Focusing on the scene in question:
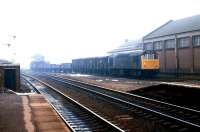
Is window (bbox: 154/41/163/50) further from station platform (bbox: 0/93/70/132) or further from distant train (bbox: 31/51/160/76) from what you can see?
station platform (bbox: 0/93/70/132)

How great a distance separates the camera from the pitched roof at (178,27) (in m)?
42.7

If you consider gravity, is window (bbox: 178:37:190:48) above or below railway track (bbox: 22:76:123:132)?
above

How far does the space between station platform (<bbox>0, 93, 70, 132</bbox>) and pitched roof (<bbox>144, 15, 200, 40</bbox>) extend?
2982cm

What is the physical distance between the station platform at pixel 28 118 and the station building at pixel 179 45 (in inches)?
1125

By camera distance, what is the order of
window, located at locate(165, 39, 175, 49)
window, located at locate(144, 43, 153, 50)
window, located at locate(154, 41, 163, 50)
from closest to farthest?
window, located at locate(165, 39, 175, 49) < window, located at locate(154, 41, 163, 50) < window, located at locate(144, 43, 153, 50)

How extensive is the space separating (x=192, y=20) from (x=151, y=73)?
14.3 metres

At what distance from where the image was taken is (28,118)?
448 inches

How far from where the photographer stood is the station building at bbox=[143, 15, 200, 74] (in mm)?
40875

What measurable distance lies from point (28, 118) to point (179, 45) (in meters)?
34.7

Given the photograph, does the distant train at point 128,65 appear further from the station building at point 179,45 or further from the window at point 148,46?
the window at point 148,46

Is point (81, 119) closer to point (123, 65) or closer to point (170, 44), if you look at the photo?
point (123, 65)

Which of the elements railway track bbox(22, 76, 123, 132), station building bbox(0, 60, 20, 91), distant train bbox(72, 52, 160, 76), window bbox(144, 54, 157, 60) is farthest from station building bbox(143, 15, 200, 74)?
railway track bbox(22, 76, 123, 132)

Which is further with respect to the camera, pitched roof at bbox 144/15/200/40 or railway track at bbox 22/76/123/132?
pitched roof at bbox 144/15/200/40

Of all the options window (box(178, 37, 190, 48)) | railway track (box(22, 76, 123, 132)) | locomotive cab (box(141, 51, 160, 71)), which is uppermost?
window (box(178, 37, 190, 48))
